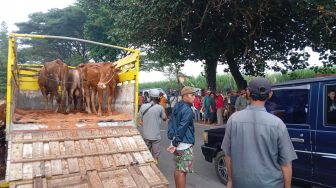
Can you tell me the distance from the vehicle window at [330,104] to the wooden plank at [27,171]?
3873 mm

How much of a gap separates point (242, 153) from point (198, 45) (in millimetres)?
12133

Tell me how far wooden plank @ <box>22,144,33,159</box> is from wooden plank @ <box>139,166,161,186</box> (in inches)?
57.2

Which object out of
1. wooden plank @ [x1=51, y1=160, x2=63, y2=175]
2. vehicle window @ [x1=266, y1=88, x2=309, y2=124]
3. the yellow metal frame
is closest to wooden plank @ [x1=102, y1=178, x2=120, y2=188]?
wooden plank @ [x1=51, y1=160, x2=63, y2=175]

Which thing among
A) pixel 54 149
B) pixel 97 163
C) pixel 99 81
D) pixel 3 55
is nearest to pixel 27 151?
pixel 54 149

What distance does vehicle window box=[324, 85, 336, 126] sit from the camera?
4.53 m

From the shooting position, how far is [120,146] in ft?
16.5

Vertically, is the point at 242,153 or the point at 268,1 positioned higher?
the point at 268,1

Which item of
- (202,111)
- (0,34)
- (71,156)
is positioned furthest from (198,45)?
(0,34)

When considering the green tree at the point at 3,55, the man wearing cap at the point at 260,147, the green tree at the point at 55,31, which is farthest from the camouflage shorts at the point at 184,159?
the green tree at the point at 3,55

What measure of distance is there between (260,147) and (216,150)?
3657 mm

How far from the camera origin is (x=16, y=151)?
4.36 meters

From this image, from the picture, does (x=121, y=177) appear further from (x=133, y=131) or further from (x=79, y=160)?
(x=133, y=131)

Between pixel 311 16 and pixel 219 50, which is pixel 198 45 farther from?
pixel 311 16

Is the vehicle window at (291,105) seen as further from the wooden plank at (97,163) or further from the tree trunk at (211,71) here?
the tree trunk at (211,71)
